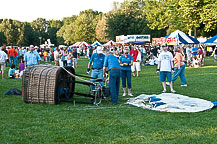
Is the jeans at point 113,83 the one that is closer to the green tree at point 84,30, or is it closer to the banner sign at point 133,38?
the banner sign at point 133,38

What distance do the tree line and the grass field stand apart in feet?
90.2

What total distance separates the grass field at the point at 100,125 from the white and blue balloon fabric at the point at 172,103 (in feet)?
1.04

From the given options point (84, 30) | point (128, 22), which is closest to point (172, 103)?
point (128, 22)

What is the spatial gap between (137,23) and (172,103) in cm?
5896

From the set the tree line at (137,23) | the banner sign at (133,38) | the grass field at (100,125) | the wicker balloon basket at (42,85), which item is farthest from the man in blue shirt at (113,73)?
the banner sign at (133,38)

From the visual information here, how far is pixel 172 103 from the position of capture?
888 centimetres

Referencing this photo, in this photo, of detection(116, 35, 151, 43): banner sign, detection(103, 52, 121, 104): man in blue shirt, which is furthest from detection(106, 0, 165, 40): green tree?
detection(103, 52, 121, 104): man in blue shirt

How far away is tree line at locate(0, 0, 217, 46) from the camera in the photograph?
116ft

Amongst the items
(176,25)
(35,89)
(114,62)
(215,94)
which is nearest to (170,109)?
(114,62)

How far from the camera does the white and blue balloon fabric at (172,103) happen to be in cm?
832

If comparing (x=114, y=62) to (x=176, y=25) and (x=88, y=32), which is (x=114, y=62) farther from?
(x=88, y=32)

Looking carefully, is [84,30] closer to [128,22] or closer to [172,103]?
[128,22]

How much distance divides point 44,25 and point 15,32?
193ft

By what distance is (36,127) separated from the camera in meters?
6.70
